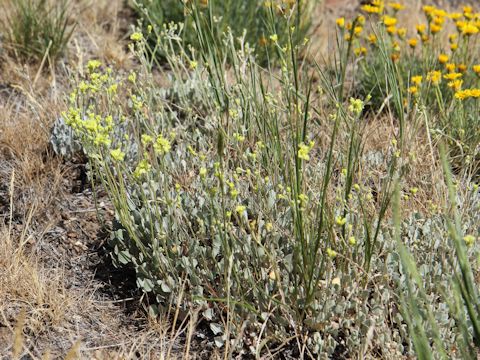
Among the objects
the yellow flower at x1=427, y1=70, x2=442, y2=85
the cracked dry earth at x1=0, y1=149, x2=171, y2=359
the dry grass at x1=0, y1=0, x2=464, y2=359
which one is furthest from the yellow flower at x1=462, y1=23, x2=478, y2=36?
the cracked dry earth at x1=0, y1=149, x2=171, y2=359

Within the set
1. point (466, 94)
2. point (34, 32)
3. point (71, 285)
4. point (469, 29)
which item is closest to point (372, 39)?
point (469, 29)

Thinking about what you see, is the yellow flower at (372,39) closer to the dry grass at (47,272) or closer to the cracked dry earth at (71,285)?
the dry grass at (47,272)

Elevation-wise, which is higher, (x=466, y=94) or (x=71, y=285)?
(x=466, y=94)

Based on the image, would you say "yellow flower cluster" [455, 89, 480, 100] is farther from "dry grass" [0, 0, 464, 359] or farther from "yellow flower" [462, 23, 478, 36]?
"yellow flower" [462, 23, 478, 36]

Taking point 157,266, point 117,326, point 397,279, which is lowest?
point 117,326

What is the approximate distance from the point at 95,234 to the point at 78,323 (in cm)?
50

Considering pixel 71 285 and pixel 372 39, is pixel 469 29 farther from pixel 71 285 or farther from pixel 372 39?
pixel 71 285

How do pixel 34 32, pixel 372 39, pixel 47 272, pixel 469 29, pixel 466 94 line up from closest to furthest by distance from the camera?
1. pixel 47 272
2. pixel 466 94
3. pixel 469 29
4. pixel 372 39
5. pixel 34 32

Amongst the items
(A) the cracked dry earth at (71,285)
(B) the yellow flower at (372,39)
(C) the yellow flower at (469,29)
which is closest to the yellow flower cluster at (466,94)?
(C) the yellow flower at (469,29)

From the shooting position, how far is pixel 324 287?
8.25 ft

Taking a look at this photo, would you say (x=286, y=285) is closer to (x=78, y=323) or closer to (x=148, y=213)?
(x=148, y=213)

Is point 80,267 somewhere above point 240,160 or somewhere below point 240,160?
below

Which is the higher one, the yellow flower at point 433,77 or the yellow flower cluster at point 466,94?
the yellow flower at point 433,77

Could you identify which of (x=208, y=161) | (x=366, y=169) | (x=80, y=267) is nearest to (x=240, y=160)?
(x=208, y=161)
